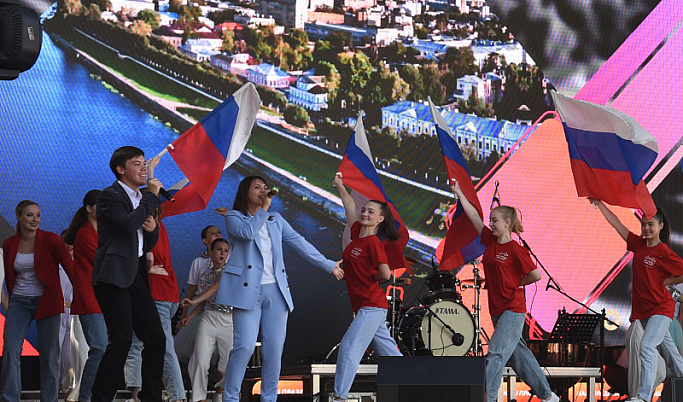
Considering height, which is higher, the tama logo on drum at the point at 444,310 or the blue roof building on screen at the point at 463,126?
the blue roof building on screen at the point at 463,126

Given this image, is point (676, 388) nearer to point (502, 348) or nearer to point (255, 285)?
point (502, 348)

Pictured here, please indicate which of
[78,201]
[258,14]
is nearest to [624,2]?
[258,14]

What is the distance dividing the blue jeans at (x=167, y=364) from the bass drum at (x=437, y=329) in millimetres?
2829

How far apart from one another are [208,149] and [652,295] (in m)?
3.78

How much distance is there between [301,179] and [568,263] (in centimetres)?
331

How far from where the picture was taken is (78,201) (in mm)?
9875

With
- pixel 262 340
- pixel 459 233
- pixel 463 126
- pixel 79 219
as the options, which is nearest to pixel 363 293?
pixel 262 340

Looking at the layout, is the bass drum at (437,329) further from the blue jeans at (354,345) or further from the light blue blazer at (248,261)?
the light blue blazer at (248,261)

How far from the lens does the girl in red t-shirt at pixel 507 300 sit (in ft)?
23.2

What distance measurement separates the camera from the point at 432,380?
509 cm

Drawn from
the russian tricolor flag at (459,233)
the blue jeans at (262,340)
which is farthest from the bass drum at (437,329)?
the blue jeans at (262,340)

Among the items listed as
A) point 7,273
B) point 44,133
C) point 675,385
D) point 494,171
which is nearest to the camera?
point 675,385

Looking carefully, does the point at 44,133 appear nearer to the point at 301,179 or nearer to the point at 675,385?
the point at 301,179

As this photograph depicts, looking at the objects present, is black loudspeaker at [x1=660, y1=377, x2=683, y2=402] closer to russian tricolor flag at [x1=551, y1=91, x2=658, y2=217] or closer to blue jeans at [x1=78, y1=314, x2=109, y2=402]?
russian tricolor flag at [x1=551, y1=91, x2=658, y2=217]
